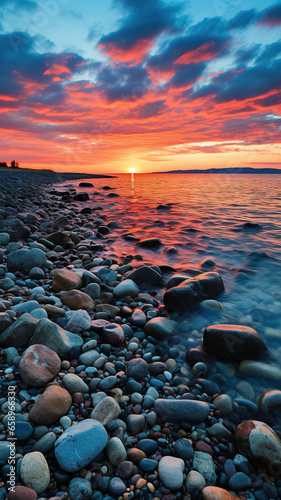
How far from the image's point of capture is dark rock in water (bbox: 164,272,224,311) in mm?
4184

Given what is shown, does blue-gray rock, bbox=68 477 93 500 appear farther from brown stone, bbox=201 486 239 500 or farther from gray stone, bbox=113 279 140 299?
gray stone, bbox=113 279 140 299

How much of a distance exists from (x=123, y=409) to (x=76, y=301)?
187 centimetres

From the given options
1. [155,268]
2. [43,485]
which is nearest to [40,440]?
[43,485]

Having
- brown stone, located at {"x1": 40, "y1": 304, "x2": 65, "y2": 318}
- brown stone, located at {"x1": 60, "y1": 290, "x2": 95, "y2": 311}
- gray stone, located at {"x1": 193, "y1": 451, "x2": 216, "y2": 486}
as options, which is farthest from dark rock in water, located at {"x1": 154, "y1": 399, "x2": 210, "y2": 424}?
brown stone, located at {"x1": 60, "y1": 290, "x2": 95, "y2": 311}

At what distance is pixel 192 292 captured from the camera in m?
4.34

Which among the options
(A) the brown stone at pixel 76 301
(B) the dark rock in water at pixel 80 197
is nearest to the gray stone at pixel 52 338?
(A) the brown stone at pixel 76 301

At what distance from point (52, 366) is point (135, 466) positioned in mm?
1156

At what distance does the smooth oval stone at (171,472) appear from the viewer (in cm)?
171

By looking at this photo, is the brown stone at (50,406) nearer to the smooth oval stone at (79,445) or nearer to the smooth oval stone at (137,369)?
the smooth oval stone at (79,445)

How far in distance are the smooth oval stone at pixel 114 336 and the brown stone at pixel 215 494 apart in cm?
164

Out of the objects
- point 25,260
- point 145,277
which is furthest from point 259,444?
point 25,260

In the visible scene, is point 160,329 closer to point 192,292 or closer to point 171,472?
point 192,292

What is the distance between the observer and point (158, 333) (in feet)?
11.1

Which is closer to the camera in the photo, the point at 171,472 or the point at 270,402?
the point at 171,472
